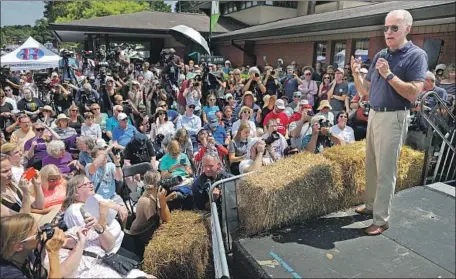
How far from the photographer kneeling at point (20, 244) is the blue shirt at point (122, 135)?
11.6 ft

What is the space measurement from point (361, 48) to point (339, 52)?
1117mm

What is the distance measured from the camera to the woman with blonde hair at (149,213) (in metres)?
3.71

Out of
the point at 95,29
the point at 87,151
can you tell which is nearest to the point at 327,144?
the point at 87,151

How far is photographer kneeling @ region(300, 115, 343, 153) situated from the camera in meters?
4.94

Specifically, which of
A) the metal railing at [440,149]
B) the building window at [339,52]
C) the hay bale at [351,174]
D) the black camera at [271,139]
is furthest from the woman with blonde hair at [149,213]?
the building window at [339,52]

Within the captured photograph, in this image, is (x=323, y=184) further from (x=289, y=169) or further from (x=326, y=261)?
(x=326, y=261)

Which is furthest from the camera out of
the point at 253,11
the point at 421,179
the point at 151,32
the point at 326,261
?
the point at 253,11

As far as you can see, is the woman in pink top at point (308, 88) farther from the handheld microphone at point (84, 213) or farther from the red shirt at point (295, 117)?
the handheld microphone at point (84, 213)

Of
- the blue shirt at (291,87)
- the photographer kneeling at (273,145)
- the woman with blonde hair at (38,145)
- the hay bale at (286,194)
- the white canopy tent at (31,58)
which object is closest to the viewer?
the hay bale at (286,194)

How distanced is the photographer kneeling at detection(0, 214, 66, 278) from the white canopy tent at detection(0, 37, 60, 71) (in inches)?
464

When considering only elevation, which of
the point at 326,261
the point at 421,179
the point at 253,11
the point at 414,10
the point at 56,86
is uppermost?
the point at 253,11

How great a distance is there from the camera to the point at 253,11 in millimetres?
21250

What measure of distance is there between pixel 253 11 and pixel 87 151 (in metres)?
18.6

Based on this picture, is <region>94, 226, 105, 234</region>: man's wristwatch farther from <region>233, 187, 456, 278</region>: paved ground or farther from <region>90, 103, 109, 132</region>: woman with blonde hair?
<region>90, 103, 109, 132</region>: woman with blonde hair
